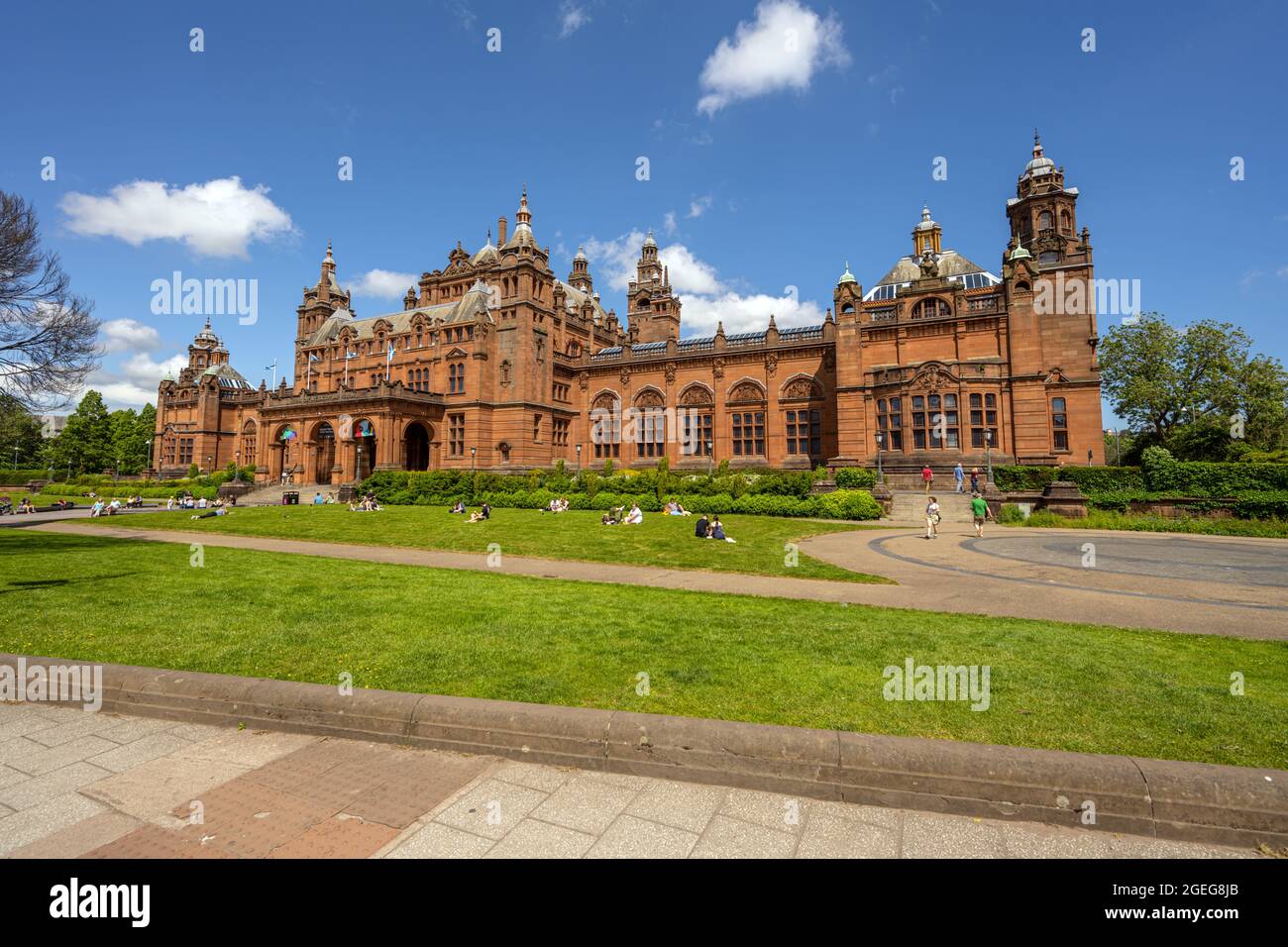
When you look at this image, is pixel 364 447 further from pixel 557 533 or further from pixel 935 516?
pixel 935 516

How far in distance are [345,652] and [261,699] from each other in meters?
1.28

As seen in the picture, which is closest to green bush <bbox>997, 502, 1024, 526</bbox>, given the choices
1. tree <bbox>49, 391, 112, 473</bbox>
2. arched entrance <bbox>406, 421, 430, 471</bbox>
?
arched entrance <bbox>406, 421, 430, 471</bbox>

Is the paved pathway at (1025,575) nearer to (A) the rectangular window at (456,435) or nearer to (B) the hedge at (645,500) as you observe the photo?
(B) the hedge at (645,500)

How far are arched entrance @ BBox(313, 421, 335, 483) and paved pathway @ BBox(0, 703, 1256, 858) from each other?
157ft

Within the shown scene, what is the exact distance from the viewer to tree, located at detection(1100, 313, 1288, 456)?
146 feet

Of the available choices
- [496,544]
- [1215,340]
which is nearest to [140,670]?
[496,544]

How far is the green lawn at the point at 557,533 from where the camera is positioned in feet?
48.3

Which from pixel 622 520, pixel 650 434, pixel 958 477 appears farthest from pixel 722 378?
pixel 622 520

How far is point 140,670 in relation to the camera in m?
5.52

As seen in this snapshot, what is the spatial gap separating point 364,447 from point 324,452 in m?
5.17

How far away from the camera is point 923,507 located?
93.4 feet

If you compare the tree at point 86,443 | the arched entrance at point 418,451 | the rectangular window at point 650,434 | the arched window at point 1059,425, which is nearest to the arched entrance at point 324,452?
the arched entrance at point 418,451

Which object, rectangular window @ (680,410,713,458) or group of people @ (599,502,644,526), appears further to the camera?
rectangular window @ (680,410,713,458)

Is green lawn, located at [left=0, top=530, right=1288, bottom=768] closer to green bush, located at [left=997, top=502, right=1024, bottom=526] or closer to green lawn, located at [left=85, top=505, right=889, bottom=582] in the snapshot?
green lawn, located at [left=85, top=505, right=889, bottom=582]
